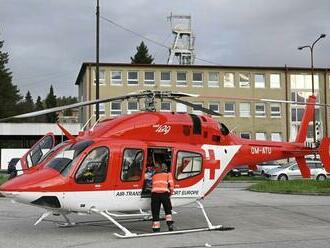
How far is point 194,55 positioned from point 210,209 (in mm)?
51990

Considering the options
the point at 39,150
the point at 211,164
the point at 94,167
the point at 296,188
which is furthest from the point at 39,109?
the point at 94,167

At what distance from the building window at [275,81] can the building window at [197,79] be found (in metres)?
8.29

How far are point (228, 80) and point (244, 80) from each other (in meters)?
1.89

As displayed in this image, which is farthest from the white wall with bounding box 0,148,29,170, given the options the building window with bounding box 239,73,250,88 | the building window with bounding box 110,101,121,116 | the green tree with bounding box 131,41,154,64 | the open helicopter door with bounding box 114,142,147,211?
the green tree with bounding box 131,41,154,64

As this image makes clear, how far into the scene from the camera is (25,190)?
11.7m

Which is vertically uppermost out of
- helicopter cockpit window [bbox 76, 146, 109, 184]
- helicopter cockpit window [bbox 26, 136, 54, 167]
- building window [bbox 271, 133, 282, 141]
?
building window [bbox 271, 133, 282, 141]

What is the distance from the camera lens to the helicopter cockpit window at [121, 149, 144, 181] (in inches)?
513

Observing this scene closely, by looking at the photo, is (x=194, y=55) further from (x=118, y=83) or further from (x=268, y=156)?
(x=268, y=156)

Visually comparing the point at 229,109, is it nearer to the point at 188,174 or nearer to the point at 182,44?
the point at 182,44

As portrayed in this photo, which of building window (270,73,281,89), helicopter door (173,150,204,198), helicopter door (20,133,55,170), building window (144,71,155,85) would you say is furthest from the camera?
building window (270,73,281,89)

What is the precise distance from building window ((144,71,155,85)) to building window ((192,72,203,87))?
4686 millimetres

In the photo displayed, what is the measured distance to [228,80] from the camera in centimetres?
6359

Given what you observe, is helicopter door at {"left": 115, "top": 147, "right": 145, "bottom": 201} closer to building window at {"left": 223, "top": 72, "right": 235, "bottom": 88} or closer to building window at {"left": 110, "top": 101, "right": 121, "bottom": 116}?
building window at {"left": 110, "top": 101, "right": 121, "bottom": 116}

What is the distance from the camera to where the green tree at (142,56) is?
9919 centimetres
